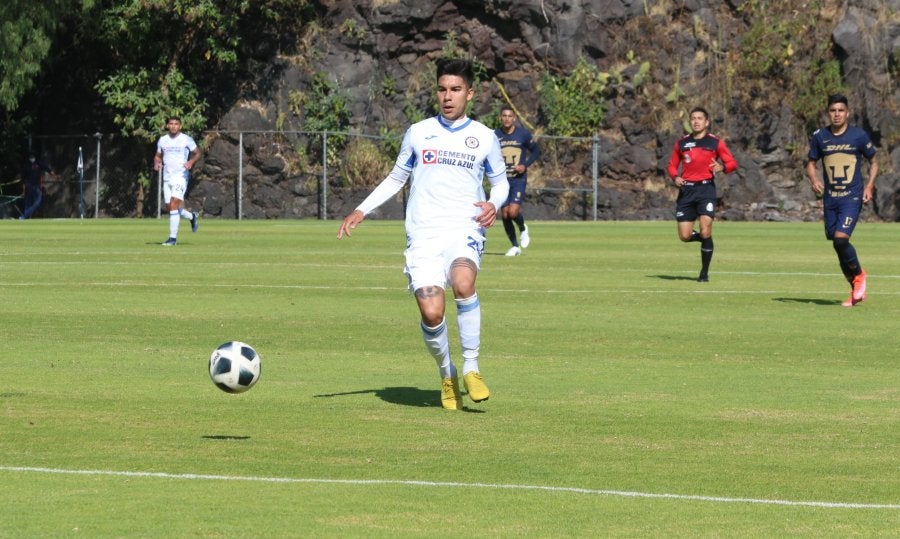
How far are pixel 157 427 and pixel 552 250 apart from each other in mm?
19999

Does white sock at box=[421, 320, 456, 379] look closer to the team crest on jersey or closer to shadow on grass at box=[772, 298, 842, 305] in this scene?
the team crest on jersey

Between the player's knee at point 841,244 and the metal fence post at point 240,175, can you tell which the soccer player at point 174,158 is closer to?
the player's knee at point 841,244

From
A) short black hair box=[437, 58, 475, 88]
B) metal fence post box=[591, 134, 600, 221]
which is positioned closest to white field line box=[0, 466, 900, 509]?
short black hair box=[437, 58, 475, 88]

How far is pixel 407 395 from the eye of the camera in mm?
10188

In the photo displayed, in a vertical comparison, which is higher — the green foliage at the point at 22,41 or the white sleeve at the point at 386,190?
the green foliage at the point at 22,41

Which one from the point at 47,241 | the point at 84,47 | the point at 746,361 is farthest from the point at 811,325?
the point at 84,47

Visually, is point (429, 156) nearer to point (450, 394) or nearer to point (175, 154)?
point (450, 394)

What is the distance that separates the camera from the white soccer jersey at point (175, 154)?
2977 centimetres

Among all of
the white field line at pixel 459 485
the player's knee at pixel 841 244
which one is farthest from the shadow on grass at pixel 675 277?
the white field line at pixel 459 485

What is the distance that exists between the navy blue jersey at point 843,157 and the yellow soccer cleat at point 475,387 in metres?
9.04

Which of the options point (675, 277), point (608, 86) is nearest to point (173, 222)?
point (675, 277)

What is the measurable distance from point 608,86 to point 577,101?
1.42 meters

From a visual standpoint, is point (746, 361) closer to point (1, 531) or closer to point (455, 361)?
point (455, 361)

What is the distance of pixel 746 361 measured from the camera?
12227mm
